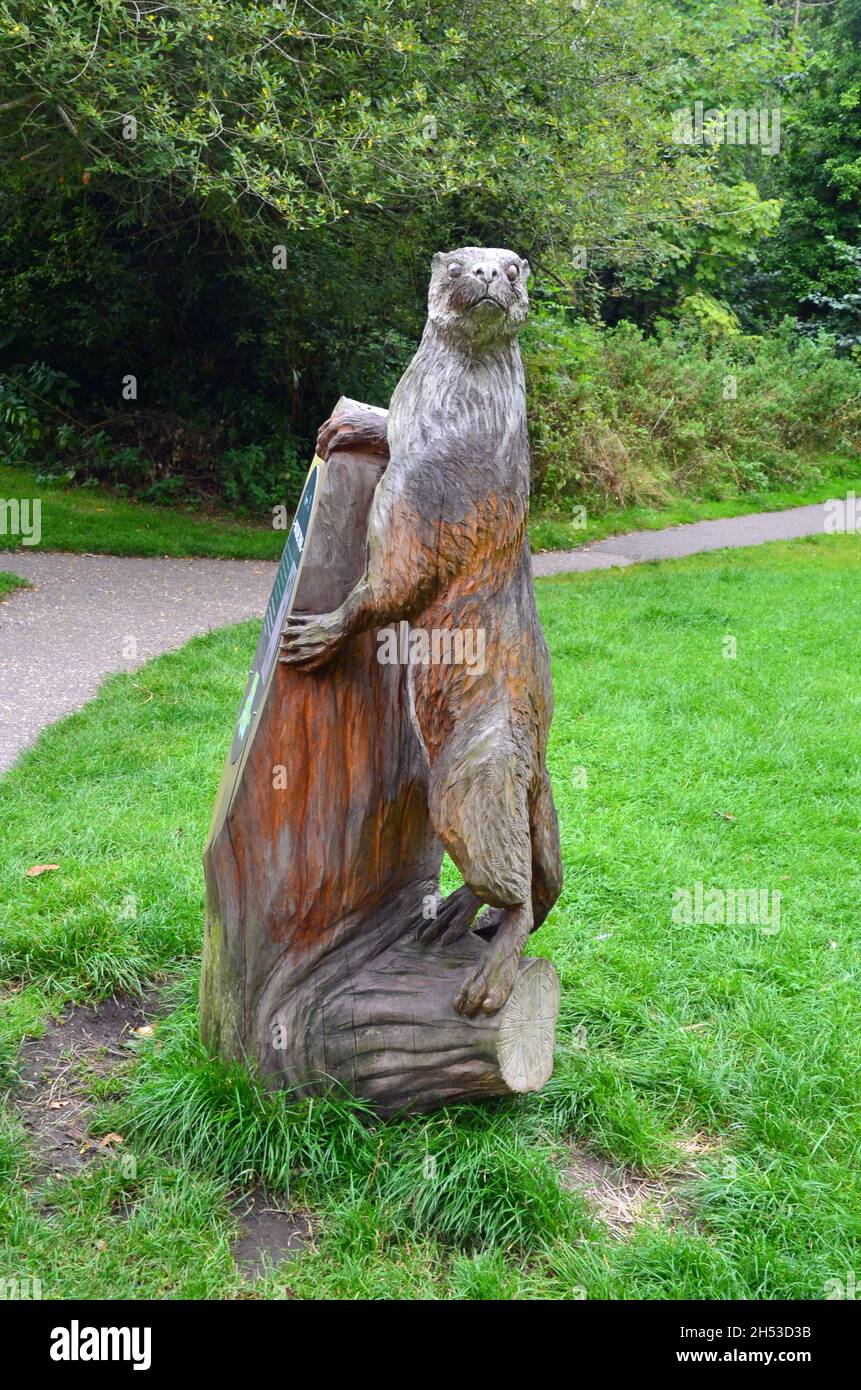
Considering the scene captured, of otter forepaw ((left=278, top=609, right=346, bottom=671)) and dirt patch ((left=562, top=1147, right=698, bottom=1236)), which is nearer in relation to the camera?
otter forepaw ((left=278, top=609, right=346, bottom=671))

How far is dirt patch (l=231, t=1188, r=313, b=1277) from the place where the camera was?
2.86 metres

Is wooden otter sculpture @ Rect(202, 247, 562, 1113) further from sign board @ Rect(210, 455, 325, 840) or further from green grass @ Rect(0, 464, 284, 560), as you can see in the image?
green grass @ Rect(0, 464, 284, 560)

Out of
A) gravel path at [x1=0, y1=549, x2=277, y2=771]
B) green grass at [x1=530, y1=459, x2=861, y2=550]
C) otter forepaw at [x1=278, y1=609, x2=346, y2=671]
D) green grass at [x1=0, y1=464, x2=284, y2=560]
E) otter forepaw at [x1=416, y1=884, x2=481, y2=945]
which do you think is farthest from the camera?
green grass at [x1=530, y1=459, x2=861, y2=550]

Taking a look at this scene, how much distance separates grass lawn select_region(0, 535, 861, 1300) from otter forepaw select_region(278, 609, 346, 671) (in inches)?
46.4

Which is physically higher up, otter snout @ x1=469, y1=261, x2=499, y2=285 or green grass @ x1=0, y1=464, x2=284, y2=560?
otter snout @ x1=469, y1=261, x2=499, y2=285

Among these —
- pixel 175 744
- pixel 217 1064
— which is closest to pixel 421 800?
pixel 217 1064

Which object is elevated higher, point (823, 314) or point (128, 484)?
point (823, 314)

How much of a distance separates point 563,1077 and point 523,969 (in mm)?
631

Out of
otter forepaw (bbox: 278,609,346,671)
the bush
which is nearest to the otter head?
otter forepaw (bbox: 278,609,346,671)

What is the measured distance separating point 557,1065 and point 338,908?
36.9 inches

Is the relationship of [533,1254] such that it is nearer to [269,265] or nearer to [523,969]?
[523,969]

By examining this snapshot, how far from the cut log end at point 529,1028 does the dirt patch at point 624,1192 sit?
26 cm

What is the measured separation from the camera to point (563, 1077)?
3553 millimetres

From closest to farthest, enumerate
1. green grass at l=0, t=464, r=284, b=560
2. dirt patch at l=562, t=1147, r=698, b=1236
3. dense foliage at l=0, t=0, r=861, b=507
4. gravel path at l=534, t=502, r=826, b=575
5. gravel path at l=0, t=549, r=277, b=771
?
dirt patch at l=562, t=1147, r=698, b=1236 < gravel path at l=0, t=549, r=277, b=771 < dense foliage at l=0, t=0, r=861, b=507 < green grass at l=0, t=464, r=284, b=560 < gravel path at l=534, t=502, r=826, b=575
